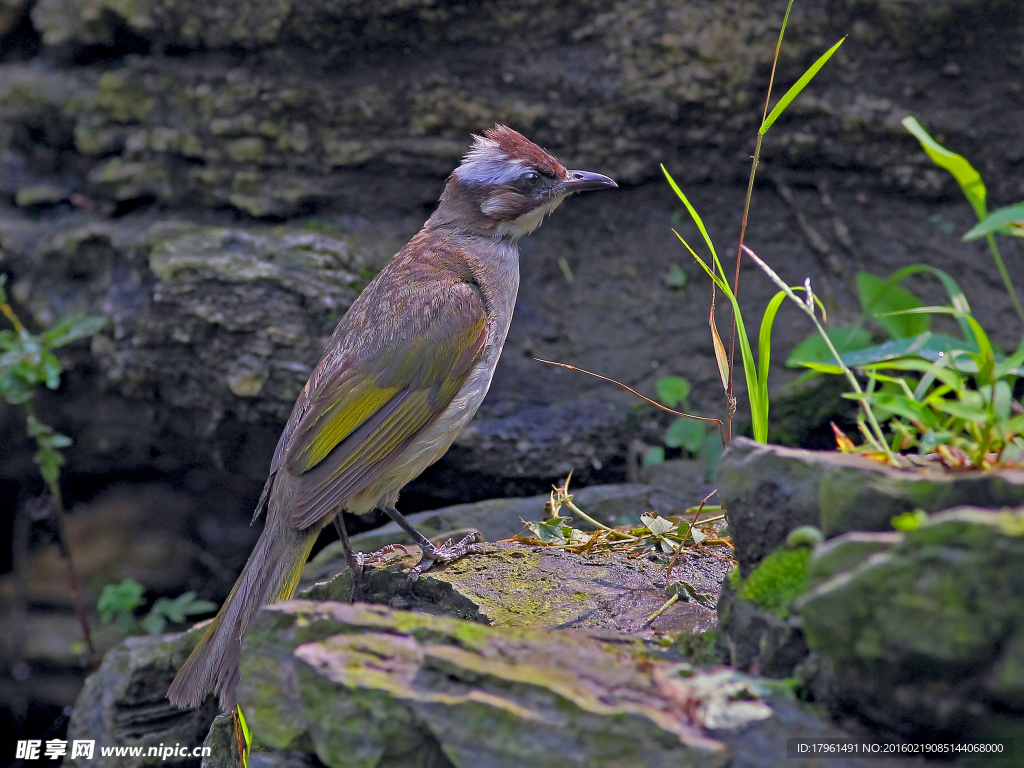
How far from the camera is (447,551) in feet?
13.0

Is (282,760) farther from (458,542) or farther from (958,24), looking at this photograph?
(958,24)

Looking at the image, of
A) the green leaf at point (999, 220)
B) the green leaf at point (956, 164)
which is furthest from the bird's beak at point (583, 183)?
the green leaf at point (999, 220)

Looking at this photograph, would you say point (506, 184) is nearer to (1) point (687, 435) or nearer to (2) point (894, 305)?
(1) point (687, 435)

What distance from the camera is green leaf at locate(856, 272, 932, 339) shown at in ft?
15.0

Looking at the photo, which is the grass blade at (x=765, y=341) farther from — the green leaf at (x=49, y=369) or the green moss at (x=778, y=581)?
the green leaf at (x=49, y=369)

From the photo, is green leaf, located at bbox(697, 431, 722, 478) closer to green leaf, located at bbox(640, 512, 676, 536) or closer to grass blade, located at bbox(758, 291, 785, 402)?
green leaf, located at bbox(640, 512, 676, 536)

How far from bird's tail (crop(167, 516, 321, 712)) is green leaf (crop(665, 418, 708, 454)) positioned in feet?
7.21

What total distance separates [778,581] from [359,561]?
2207 mm

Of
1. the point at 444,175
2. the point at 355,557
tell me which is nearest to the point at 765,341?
the point at 355,557

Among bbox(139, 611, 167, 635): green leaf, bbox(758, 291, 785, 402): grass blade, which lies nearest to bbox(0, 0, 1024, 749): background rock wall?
bbox(139, 611, 167, 635): green leaf

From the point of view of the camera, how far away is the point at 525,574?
3.54m

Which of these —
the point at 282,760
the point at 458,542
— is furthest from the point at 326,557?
the point at 282,760

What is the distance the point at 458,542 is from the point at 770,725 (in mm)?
2333

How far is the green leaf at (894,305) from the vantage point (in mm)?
4570
